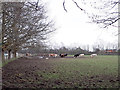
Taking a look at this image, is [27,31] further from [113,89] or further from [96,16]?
[113,89]

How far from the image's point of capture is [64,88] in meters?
5.47

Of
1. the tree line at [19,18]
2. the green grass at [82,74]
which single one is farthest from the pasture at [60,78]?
the tree line at [19,18]

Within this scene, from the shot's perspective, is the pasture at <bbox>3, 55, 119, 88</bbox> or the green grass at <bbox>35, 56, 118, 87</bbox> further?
the green grass at <bbox>35, 56, 118, 87</bbox>

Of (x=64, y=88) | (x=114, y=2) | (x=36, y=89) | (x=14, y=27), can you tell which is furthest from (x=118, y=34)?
(x=14, y=27)

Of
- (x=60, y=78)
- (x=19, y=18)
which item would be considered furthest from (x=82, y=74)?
(x=19, y=18)

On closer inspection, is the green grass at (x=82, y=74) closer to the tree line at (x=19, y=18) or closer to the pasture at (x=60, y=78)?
the pasture at (x=60, y=78)

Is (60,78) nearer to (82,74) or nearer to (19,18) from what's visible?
(82,74)

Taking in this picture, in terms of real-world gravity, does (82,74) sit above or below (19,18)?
below

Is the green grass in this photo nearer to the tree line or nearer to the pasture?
the pasture

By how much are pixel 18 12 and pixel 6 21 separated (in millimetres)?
2917

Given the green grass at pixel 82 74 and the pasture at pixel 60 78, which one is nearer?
the pasture at pixel 60 78

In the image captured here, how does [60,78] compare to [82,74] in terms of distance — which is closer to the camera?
[60,78]

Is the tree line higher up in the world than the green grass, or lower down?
higher up

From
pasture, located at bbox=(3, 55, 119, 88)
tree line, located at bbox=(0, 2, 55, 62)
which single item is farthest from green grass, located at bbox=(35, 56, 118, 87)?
tree line, located at bbox=(0, 2, 55, 62)
